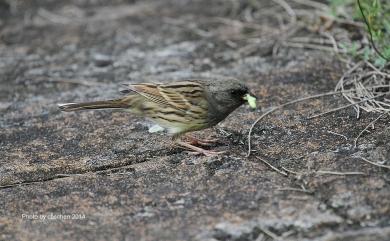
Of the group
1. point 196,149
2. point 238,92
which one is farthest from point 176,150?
point 238,92

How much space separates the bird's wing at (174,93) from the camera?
4859 mm

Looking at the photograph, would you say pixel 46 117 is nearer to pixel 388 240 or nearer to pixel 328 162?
pixel 328 162

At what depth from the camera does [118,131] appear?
199 inches

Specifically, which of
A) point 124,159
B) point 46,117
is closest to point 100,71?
point 46,117

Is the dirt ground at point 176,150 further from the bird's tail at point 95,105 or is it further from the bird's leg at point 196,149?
the bird's tail at point 95,105

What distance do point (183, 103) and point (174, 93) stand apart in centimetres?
13

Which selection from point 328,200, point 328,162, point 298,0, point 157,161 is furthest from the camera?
point 298,0

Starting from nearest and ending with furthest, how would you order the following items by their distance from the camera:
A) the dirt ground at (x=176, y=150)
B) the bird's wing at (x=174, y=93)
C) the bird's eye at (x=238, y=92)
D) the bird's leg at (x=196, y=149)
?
1. the dirt ground at (x=176, y=150)
2. the bird's leg at (x=196, y=149)
3. the bird's eye at (x=238, y=92)
4. the bird's wing at (x=174, y=93)

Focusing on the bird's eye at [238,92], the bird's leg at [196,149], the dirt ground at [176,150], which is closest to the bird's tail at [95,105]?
the dirt ground at [176,150]

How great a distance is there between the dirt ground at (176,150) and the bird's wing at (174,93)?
316mm

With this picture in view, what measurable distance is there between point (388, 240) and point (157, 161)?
1.86m

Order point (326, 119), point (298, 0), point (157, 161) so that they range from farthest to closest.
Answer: point (298, 0)
point (326, 119)
point (157, 161)

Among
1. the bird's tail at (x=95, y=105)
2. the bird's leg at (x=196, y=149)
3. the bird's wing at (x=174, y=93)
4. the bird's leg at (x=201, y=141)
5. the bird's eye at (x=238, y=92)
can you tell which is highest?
the bird's eye at (x=238, y=92)

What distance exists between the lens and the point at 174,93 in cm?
492
